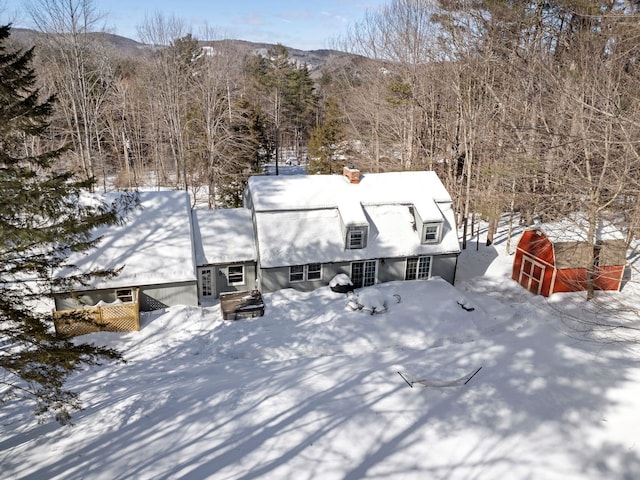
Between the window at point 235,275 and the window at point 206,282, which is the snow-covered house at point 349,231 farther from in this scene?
the window at point 206,282

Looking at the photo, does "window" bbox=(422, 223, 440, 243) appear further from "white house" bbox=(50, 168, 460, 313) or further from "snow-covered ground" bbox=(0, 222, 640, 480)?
"snow-covered ground" bbox=(0, 222, 640, 480)

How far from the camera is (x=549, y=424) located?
438 inches

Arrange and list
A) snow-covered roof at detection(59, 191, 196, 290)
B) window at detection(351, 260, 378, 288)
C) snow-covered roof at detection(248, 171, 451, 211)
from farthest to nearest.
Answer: snow-covered roof at detection(248, 171, 451, 211) → window at detection(351, 260, 378, 288) → snow-covered roof at detection(59, 191, 196, 290)

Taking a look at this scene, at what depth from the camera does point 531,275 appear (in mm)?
20188

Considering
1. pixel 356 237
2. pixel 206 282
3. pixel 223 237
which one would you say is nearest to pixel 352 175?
pixel 356 237

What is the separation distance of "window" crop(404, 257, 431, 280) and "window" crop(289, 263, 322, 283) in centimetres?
435

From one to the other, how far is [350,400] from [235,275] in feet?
31.3

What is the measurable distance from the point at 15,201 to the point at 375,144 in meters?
30.7

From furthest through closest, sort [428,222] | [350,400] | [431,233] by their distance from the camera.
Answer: [431,233] → [428,222] → [350,400]

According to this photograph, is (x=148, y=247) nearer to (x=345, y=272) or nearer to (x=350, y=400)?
(x=345, y=272)

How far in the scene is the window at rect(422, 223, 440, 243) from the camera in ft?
66.3

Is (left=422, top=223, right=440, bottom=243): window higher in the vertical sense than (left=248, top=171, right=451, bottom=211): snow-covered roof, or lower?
lower

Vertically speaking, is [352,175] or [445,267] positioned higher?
[352,175]

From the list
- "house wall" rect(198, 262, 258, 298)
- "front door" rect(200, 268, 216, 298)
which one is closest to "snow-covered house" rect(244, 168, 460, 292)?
"house wall" rect(198, 262, 258, 298)
